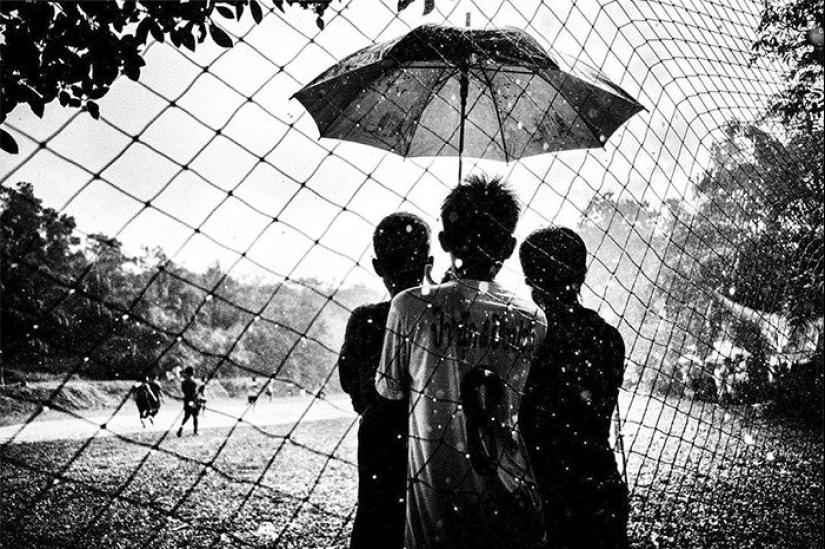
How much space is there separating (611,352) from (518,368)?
1.66 ft

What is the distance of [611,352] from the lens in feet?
6.14

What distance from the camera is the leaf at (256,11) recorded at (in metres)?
2.21

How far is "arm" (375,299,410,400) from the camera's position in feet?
A: 4.96

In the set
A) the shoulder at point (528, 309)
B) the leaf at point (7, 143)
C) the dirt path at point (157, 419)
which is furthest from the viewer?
the dirt path at point (157, 419)

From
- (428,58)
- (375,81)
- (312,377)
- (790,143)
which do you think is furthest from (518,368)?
(312,377)

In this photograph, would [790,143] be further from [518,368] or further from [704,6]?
[518,368]

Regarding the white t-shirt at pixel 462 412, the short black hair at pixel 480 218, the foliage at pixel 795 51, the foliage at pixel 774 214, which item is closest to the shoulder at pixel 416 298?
the white t-shirt at pixel 462 412

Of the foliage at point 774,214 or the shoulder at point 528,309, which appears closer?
the shoulder at point 528,309

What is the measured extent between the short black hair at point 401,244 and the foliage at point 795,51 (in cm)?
266

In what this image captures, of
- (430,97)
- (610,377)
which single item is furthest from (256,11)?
(610,377)

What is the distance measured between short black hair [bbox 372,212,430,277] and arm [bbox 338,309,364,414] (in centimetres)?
22

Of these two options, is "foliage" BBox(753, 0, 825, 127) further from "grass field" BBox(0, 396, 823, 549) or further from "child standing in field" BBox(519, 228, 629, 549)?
"child standing in field" BBox(519, 228, 629, 549)

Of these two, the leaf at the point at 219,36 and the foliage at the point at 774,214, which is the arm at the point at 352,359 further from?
the foliage at the point at 774,214

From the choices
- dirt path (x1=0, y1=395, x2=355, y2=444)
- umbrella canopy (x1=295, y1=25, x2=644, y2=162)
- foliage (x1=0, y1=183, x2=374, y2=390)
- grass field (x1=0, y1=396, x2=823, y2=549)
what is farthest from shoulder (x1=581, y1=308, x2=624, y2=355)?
foliage (x1=0, y1=183, x2=374, y2=390)
